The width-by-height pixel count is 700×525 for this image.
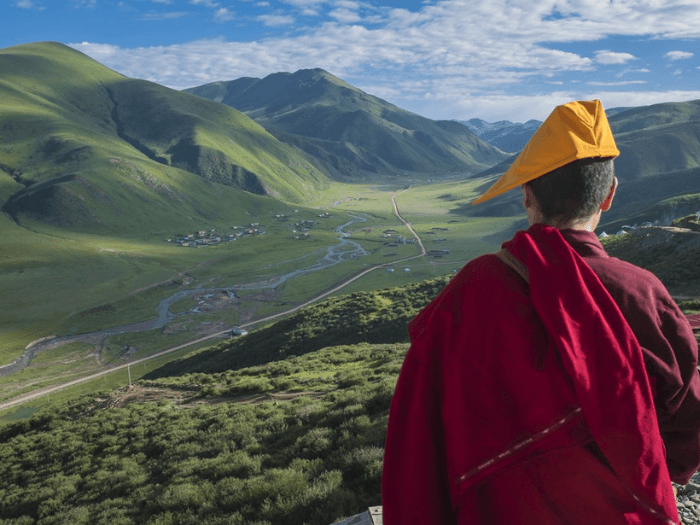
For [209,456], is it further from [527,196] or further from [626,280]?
[626,280]

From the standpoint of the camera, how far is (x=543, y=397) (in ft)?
7.48

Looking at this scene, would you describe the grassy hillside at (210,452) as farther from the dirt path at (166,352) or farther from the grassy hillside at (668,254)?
the dirt path at (166,352)

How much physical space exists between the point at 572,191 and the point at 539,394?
122 cm

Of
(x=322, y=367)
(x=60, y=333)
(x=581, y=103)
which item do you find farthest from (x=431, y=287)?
(x=60, y=333)

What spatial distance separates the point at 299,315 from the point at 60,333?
191ft

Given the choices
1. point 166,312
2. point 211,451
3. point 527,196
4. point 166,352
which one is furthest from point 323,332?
point 166,312

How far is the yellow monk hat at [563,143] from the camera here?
2.58 meters

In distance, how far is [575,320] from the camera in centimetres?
229

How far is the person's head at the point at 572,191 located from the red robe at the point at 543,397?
34 cm

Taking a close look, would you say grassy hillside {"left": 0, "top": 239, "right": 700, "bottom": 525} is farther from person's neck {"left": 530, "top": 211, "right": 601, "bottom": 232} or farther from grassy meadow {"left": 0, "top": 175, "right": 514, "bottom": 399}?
grassy meadow {"left": 0, "top": 175, "right": 514, "bottom": 399}

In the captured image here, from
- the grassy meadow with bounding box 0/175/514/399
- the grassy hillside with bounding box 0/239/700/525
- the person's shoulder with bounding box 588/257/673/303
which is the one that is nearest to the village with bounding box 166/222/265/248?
the grassy meadow with bounding box 0/175/514/399

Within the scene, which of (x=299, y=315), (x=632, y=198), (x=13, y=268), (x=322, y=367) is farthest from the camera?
(x=632, y=198)

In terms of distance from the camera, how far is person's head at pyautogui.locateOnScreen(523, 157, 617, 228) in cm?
266

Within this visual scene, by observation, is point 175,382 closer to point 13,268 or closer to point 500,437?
point 500,437
